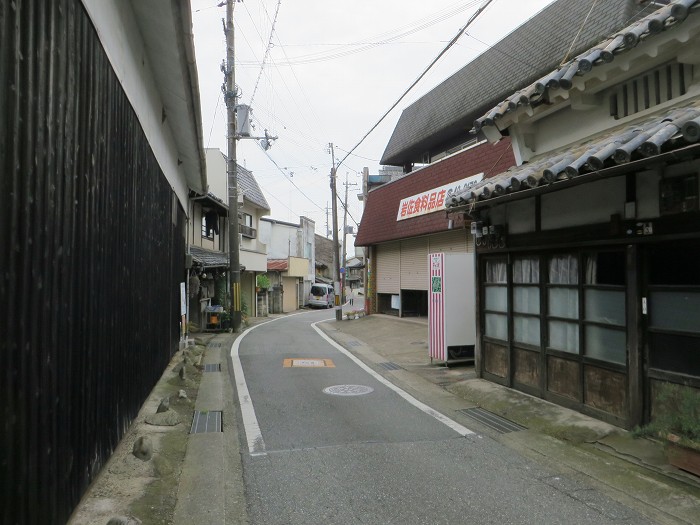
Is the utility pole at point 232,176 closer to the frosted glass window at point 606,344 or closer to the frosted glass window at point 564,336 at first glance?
the frosted glass window at point 564,336

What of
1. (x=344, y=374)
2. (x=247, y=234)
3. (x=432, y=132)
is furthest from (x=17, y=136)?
(x=247, y=234)

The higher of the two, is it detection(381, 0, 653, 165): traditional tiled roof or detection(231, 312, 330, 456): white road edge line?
detection(381, 0, 653, 165): traditional tiled roof

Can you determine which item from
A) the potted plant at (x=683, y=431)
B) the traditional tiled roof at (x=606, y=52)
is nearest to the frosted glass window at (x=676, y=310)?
the potted plant at (x=683, y=431)

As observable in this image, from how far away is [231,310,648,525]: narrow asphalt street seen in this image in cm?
439

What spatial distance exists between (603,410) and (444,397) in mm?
2717

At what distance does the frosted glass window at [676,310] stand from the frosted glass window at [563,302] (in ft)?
4.57

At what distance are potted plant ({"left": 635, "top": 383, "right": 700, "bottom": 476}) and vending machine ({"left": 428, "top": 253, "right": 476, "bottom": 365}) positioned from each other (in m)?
5.58

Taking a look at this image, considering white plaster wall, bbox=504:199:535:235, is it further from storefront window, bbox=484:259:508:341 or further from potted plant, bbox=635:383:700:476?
potted plant, bbox=635:383:700:476

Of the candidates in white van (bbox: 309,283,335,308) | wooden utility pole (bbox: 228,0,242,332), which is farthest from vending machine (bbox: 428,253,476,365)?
white van (bbox: 309,283,335,308)

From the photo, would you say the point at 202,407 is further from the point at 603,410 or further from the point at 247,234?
the point at 247,234

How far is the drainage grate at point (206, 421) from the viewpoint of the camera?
6871mm

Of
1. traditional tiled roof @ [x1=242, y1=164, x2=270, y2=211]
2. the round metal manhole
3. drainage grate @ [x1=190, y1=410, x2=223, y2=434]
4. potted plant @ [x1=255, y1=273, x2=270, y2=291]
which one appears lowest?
drainage grate @ [x1=190, y1=410, x2=223, y2=434]

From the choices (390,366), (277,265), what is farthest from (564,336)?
(277,265)

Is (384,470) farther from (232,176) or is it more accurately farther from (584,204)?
(232,176)
